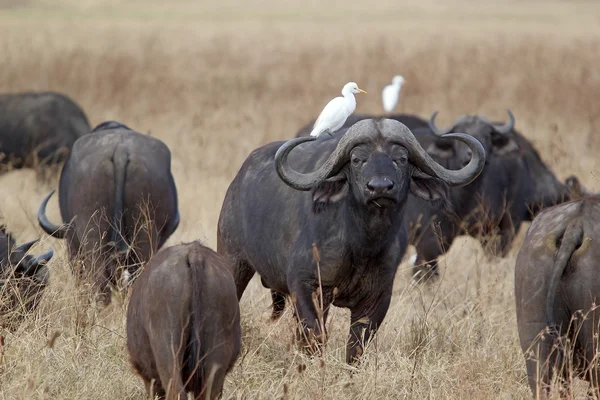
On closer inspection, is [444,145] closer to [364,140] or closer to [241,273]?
[241,273]

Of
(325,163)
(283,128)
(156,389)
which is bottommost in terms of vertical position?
(283,128)

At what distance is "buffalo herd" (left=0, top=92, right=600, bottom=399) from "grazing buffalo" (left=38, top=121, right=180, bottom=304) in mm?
12

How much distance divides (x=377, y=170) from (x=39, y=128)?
34.2 ft

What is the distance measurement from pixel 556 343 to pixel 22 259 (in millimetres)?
3617

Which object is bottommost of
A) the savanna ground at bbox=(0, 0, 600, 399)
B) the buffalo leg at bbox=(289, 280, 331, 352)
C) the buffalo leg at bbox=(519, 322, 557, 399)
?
the savanna ground at bbox=(0, 0, 600, 399)

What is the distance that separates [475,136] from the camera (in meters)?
10.7

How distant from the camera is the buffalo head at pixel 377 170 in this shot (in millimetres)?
5781

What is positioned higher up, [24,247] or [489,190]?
[24,247]

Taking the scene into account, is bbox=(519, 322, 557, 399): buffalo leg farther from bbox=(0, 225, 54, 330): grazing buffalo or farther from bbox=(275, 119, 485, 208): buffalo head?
bbox=(0, 225, 54, 330): grazing buffalo

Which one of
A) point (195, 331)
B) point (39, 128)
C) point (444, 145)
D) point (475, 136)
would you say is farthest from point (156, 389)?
point (39, 128)

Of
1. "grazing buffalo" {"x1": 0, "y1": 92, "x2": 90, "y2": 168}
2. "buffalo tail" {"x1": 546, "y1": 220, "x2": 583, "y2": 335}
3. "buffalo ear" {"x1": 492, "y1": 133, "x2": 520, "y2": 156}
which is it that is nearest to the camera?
"buffalo tail" {"x1": 546, "y1": 220, "x2": 583, "y2": 335}

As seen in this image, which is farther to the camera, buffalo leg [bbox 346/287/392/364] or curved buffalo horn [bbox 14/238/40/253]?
curved buffalo horn [bbox 14/238/40/253]

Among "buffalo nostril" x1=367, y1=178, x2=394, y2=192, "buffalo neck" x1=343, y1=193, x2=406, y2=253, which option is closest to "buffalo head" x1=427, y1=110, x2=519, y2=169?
"buffalo neck" x1=343, y1=193, x2=406, y2=253

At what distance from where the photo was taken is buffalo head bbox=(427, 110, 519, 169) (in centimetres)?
1069
